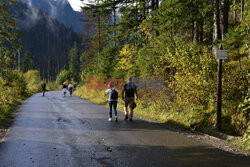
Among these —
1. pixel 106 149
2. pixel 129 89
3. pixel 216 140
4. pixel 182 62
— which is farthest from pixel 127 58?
pixel 106 149

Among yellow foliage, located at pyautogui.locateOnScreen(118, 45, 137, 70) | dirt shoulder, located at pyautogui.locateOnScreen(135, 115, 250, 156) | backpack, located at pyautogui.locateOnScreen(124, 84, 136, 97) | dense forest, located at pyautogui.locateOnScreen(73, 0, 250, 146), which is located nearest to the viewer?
dirt shoulder, located at pyautogui.locateOnScreen(135, 115, 250, 156)

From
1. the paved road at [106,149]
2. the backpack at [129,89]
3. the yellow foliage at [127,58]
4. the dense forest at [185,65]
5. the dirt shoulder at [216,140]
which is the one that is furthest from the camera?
the yellow foliage at [127,58]

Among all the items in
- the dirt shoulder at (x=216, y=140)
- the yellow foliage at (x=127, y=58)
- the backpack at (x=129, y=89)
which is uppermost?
the yellow foliage at (x=127, y=58)

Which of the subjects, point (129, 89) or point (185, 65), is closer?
point (185, 65)

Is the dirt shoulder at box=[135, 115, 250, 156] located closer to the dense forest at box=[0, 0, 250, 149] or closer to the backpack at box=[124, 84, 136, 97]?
the dense forest at box=[0, 0, 250, 149]

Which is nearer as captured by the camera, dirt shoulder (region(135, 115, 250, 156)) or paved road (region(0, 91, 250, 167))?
paved road (region(0, 91, 250, 167))

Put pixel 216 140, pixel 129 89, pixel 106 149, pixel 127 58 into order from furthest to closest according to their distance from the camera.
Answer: pixel 127 58
pixel 129 89
pixel 216 140
pixel 106 149

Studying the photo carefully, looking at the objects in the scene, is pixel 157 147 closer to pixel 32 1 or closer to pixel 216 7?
pixel 216 7

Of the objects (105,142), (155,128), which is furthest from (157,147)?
(155,128)

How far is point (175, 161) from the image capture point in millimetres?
4902

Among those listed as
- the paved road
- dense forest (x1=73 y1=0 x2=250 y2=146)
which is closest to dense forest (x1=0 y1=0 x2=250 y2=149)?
dense forest (x1=73 y1=0 x2=250 y2=146)

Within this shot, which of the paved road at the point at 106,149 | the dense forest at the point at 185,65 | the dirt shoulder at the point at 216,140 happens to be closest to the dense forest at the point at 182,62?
the dense forest at the point at 185,65

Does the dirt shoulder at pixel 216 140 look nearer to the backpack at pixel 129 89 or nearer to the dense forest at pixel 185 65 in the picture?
the dense forest at pixel 185 65

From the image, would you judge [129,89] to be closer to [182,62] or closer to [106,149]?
[182,62]
